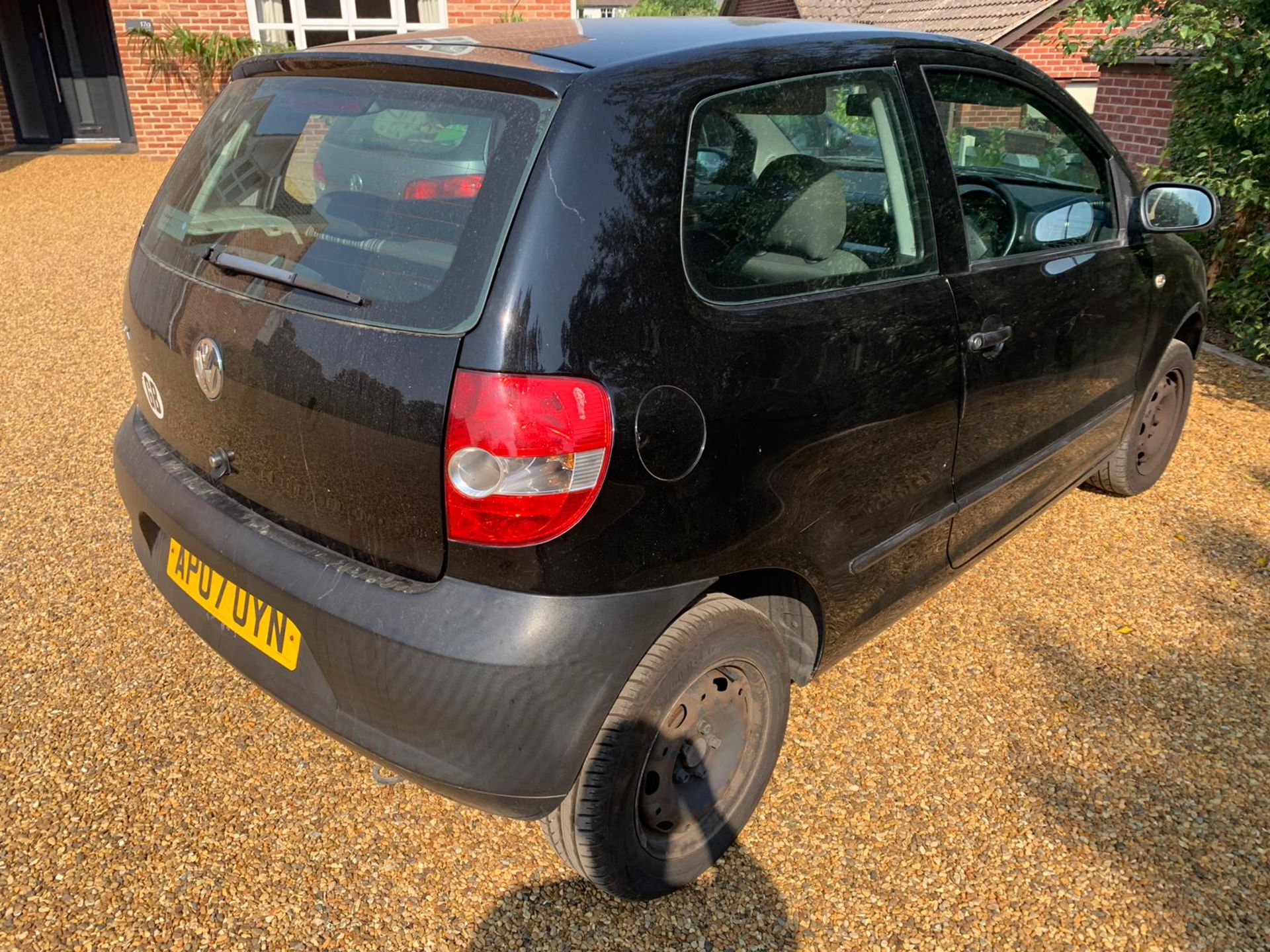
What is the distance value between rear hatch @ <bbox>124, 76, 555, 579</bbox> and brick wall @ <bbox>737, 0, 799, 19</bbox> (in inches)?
833

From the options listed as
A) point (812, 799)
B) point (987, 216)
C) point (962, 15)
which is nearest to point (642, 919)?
point (812, 799)

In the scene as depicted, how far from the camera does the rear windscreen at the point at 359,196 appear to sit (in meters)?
1.81

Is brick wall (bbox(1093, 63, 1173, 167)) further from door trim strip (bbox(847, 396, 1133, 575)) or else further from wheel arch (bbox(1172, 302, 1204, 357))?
door trim strip (bbox(847, 396, 1133, 575))

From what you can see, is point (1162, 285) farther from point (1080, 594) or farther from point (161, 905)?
point (161, 905)

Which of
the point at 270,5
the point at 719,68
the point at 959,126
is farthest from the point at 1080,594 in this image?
the point at 270,5

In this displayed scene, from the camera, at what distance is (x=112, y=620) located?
10.8 ft

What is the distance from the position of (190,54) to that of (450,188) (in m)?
12.7

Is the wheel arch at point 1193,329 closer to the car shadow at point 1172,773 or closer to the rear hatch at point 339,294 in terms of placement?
the car shadow at point 1172,773

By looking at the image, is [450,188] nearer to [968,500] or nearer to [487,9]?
[968,500]

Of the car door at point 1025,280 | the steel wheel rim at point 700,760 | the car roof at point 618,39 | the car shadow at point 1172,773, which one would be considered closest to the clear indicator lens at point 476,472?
the steel wheel rim at point 700,760

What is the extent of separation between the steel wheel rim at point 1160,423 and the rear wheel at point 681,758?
2.60 meters


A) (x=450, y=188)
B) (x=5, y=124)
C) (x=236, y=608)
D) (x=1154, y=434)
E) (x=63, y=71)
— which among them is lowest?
(x=5, y=124)

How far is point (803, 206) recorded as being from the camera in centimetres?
228

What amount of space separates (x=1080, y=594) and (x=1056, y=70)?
15293 mm
